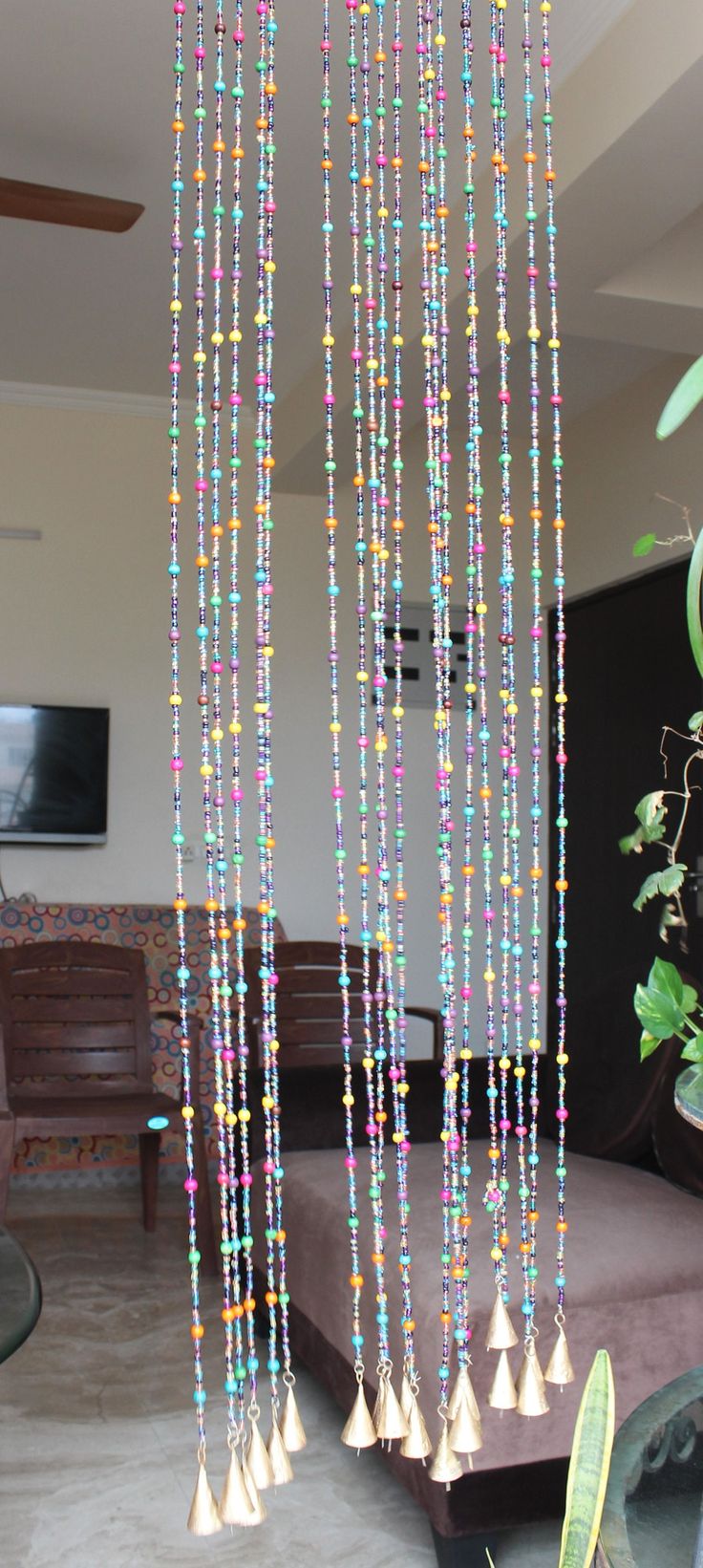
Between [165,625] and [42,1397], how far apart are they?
3514 mm

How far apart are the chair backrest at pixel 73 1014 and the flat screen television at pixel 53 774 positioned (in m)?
0.93

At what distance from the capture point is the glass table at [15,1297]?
6.26 ft

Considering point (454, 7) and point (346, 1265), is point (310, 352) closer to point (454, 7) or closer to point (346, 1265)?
point (454, 7)

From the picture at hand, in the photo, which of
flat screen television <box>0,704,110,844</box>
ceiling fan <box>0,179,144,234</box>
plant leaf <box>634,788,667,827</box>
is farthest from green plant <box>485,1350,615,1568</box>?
flat screen television <box>0,704,110,844</box>

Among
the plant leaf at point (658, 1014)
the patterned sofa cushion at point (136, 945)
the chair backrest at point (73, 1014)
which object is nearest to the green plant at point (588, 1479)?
the plant leaf at point (658, 1014)

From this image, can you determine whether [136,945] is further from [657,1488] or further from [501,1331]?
[657,1488]

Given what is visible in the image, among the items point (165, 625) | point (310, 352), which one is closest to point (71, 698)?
point (165, 625)

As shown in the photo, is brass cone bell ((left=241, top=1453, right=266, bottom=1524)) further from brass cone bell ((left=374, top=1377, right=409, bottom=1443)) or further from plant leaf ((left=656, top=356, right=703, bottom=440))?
plant leaf ((left=656, top=356, right=703, bottom=440))

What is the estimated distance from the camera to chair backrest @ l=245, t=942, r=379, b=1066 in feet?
14.1

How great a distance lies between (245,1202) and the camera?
1.66 m

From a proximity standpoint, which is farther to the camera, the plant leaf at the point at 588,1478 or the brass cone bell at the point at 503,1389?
the brass cone bell at the point at 503,1389

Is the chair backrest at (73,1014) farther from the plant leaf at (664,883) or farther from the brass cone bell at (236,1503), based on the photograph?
the plant leaf at (664,883)

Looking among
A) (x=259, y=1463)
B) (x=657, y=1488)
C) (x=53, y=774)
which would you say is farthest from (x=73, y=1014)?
(x=657, y=1488)

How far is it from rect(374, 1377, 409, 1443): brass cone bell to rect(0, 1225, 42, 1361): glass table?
0.54m
